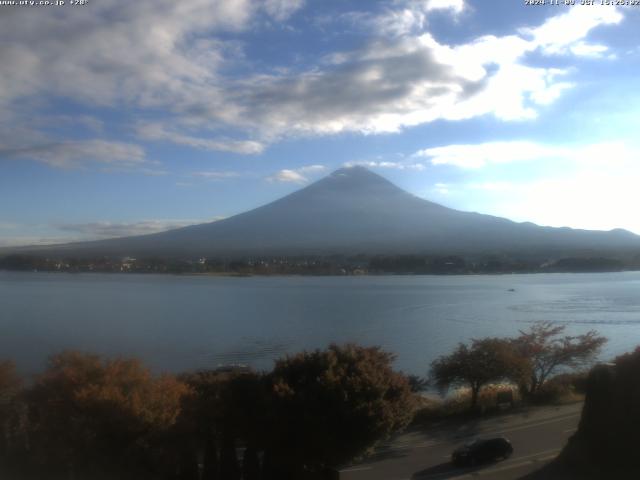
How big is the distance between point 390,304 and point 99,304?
596 inches

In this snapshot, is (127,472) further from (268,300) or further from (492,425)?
(268,300)

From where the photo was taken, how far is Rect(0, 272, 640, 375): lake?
19.8 metres

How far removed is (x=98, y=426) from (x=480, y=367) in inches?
361

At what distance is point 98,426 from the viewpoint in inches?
263

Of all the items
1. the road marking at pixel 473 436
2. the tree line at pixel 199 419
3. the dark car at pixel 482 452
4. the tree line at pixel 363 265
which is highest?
the tree line at pixel 363 265

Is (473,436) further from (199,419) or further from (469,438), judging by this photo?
(199,419)

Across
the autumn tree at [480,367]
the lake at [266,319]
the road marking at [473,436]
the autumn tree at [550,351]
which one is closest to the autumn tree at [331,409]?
the road marking at [473,436]

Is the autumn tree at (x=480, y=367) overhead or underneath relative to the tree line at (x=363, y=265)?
underneath

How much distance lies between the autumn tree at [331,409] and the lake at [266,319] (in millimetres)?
9991

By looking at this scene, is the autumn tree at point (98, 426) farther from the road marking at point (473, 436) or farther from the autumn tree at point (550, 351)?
the autumn tree at point (550, 351)

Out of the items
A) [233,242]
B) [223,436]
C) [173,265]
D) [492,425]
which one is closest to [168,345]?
[492,425]

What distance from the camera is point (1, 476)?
6805 millimetres

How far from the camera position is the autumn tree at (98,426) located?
6672 mm

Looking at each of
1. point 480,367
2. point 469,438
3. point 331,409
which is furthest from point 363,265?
point 331,409
